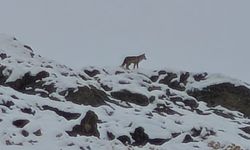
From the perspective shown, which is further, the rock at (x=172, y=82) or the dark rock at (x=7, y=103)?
the rock at (x=172, y=82)

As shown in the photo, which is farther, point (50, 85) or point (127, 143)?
point (50, 85)

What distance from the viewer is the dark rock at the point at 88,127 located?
16953mm

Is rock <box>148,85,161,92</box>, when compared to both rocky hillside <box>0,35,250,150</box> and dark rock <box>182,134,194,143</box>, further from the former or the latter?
dark rock <box>182,134,194,143</box>

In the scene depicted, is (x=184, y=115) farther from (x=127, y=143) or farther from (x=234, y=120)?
(x=127, y=143)

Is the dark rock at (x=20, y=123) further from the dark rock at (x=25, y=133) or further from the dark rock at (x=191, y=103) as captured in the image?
the dark rock at (x=191, y=103)

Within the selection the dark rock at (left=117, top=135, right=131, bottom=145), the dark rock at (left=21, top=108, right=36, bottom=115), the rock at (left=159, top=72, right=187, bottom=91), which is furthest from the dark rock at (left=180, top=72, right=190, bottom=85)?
the dark rock at (left=21, top=108, right=36, bottom=115)

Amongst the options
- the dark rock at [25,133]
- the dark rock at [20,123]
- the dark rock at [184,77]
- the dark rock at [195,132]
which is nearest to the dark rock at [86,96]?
the dark rock at [195,132]

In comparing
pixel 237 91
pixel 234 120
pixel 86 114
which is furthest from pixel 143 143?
pixel 237 91

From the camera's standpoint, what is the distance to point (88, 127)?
17.2 metres

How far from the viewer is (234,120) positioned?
2289 centimetres

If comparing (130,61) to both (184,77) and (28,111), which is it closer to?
(184,77)

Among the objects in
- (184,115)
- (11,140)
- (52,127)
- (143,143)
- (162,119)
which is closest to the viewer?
(11,140)

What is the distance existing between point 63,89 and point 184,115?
14.0 ft

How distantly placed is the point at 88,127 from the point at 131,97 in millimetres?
6110
